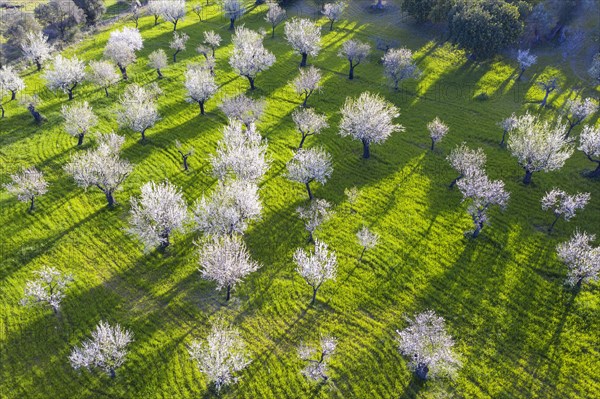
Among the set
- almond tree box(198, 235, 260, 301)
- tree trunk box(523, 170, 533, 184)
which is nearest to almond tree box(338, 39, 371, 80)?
tree trunk box(523, 170, 533, 184)

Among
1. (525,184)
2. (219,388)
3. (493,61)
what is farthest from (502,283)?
(493,61)

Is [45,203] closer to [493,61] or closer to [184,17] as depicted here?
[184,17]

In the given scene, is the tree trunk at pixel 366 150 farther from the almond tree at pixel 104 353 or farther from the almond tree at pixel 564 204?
the almond tree at pixel 104 353

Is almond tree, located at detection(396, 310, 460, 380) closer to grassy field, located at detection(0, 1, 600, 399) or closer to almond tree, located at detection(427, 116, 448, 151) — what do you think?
grassy field, located at detection(0, 1, 600, 399)

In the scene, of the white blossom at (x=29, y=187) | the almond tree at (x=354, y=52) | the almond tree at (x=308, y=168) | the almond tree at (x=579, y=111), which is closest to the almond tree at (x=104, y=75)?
the white blossom at (x=29, y=187)

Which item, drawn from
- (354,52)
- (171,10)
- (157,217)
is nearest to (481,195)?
(157,217)
